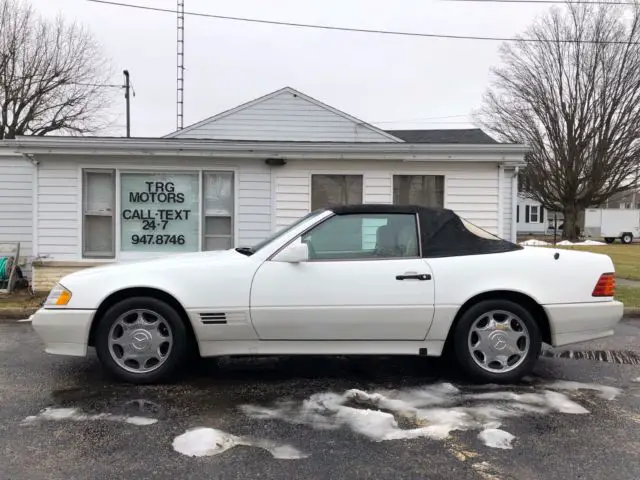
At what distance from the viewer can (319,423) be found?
3.67 m

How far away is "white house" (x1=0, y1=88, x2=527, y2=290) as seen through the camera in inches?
358

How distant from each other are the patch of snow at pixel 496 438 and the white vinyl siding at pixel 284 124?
1274cm

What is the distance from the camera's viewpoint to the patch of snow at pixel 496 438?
3.33 m

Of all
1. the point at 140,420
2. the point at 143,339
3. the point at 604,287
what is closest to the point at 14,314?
the point at 143,339

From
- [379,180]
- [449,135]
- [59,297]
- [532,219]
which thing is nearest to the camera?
[59,297]

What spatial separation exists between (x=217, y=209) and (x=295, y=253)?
18.0 ft

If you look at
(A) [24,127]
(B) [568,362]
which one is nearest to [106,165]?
(B) [568,362]

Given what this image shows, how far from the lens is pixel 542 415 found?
386 centimetres

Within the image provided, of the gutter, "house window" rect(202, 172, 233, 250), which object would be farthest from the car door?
"house window" rect(202, 172, 233, 250)

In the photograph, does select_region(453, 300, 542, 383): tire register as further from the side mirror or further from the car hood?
the car hood

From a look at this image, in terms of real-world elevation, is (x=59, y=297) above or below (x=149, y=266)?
below

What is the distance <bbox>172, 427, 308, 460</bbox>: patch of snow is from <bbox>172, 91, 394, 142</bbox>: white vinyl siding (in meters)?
12.9

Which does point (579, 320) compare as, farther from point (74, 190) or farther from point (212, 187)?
point (74, 190)

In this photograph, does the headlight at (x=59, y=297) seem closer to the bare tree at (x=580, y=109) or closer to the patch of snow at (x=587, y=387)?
the patch of snow at (x=587, y=387)
